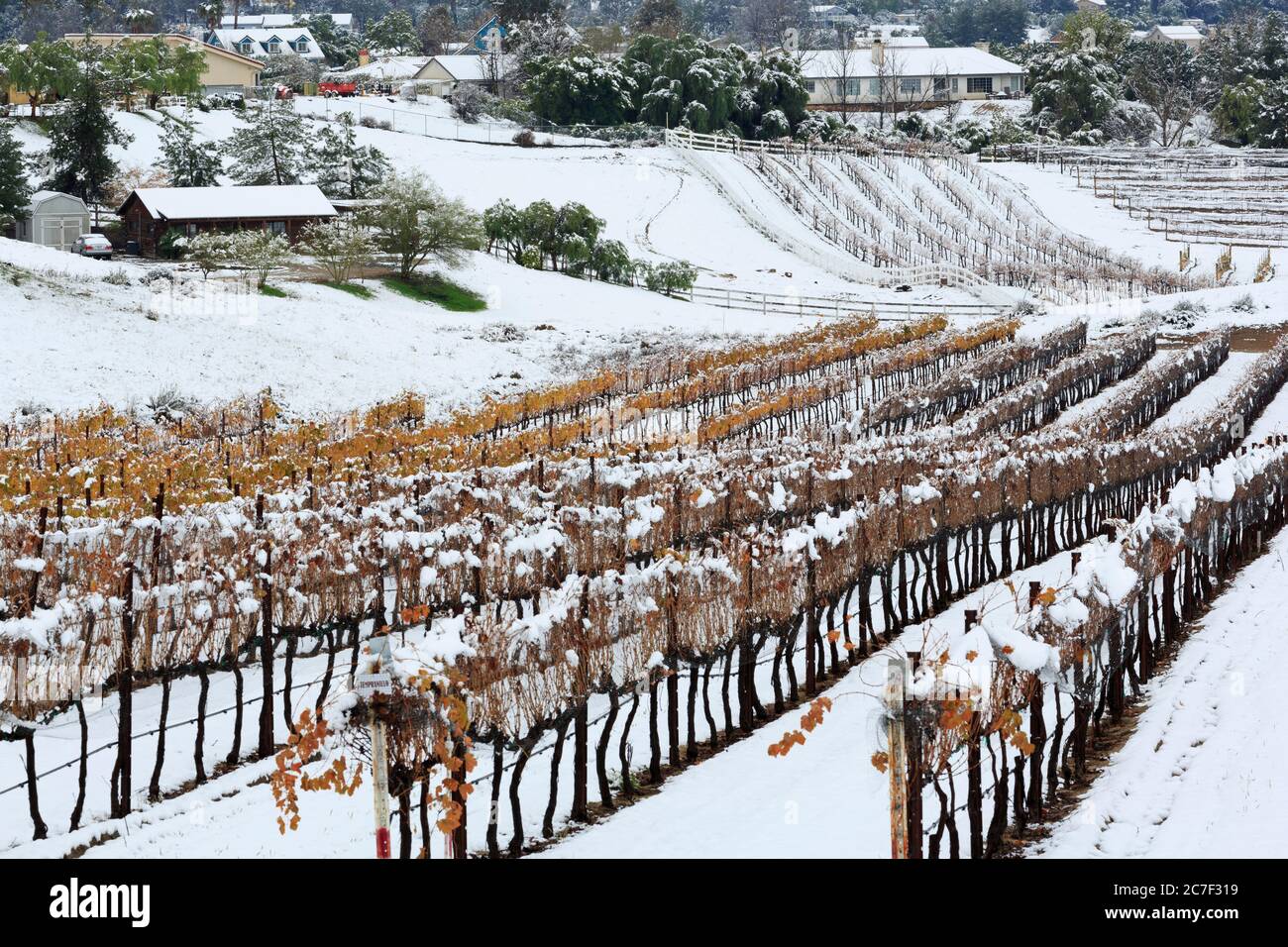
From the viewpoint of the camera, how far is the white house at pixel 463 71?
95.1m

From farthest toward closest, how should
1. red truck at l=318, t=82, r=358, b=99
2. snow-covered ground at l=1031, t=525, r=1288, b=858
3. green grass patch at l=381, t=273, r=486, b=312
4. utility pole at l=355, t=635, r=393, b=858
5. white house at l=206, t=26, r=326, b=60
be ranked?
white house at l=206, t=26, r=326, b=60
red truck at l=318, t=82, r=358, b=99
green grass patch at l=381, t=273, r=486, b=312
snow-covered ground at l=1031, t=525, r=1288, b=858
utility pole at l=355, t=635, r=393, b=858

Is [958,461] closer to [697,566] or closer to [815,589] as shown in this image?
[815,589]

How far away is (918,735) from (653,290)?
43.6 m

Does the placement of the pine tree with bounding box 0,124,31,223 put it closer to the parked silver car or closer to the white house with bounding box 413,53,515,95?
the parked silver car

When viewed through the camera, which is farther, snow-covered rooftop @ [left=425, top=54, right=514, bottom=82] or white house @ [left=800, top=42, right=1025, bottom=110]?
white house @ [left=800, top=42, right=1025, bottom=110]

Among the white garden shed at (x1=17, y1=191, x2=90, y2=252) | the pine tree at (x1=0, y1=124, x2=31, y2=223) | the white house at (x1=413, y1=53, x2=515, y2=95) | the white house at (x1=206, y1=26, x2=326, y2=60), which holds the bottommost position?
the white garden shed at (x1=17, y1=191, x2=90, y2=252)

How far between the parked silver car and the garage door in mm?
1883

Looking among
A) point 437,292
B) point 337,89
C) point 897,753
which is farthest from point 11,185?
point 897,753

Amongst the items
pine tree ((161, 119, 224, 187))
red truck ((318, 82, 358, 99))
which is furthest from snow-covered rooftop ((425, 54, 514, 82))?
pine tree ((161, 119, 224, 187))

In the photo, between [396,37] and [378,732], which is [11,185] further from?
[396,37]

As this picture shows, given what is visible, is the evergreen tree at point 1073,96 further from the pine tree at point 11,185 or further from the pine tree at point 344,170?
the pine tree at point 11,185

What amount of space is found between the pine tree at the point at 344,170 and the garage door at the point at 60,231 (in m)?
10.4

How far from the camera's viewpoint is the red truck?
3486 inches
